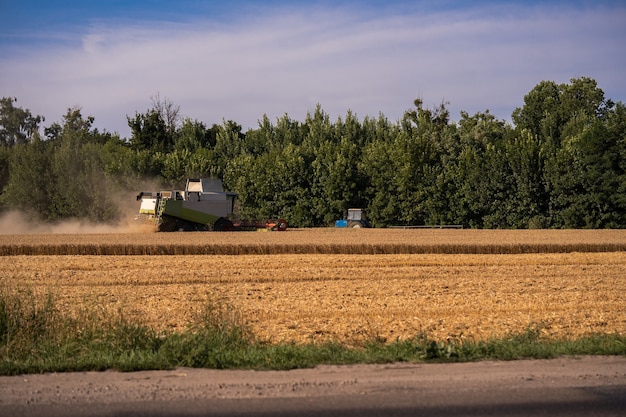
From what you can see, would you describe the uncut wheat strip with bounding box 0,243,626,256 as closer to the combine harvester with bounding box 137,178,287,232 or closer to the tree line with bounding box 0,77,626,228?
the combine harvester with bounding box 137,178,287,232

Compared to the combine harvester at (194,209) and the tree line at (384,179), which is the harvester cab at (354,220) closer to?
the tree line at (384,179)

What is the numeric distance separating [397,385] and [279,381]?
144 cm

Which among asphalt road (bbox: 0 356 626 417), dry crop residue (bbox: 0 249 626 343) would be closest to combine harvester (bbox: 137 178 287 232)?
dry crop residue (bbox: 0 249 626 343)

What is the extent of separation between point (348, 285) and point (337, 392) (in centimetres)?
1116

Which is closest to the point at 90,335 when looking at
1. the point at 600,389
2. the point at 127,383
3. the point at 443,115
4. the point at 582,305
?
the point at 127,383

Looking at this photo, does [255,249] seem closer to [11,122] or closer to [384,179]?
[384,179]

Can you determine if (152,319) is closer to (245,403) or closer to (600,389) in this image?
(245,403)

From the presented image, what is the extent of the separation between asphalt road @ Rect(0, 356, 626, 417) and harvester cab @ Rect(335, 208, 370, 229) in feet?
154

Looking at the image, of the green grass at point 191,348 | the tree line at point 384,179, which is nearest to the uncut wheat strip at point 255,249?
the green grass at point 191,348

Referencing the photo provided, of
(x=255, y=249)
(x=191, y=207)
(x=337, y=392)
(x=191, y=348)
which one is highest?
(x=191, y=207)

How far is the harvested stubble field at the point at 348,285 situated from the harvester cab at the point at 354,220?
2543cm

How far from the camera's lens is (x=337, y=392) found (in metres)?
8.75

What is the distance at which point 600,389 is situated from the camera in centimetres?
891

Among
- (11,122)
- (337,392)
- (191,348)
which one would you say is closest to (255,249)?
(191,348)
